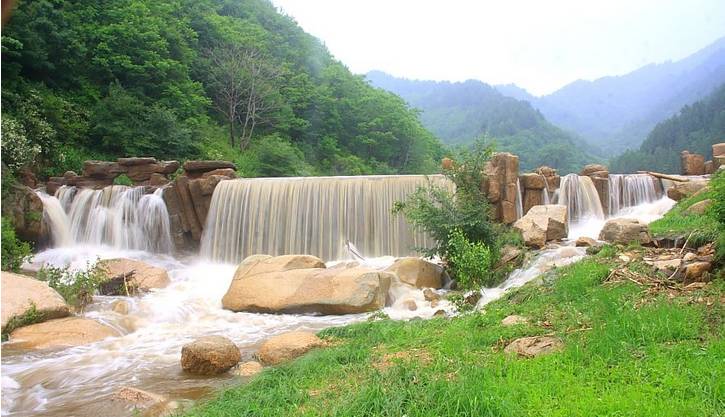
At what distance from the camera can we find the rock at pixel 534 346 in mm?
4789

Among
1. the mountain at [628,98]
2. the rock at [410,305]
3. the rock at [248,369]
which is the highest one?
the mountain at [628,98]

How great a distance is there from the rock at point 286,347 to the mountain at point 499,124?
33.1 meters

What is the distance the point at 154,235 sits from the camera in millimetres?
16703

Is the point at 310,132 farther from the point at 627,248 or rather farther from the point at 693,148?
the point at 693,148

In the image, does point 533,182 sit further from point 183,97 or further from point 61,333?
point 183,97

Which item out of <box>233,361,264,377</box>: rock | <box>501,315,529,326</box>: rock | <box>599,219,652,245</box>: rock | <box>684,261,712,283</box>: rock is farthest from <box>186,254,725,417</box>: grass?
<box>599,219,652,245</box>: rock

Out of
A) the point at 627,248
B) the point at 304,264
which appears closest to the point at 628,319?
the point at 627,248

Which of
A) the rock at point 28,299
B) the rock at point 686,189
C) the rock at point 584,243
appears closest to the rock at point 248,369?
the rock at point 28,299

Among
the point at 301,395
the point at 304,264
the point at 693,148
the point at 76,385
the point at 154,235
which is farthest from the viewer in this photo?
the point at 693,148

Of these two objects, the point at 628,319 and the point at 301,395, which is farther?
the point at 628,319

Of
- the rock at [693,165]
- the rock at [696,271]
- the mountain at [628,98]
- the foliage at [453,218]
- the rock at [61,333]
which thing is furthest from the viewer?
the mountain at [628,98]

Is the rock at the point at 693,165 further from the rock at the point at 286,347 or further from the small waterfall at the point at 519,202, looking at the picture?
the rock at the point at 286,347

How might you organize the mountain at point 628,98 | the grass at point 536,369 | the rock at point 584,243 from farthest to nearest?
the mountain at point 628,98 → the rock at point 584,243 → the grass at point 536,369

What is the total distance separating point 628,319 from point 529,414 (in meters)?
1.98
